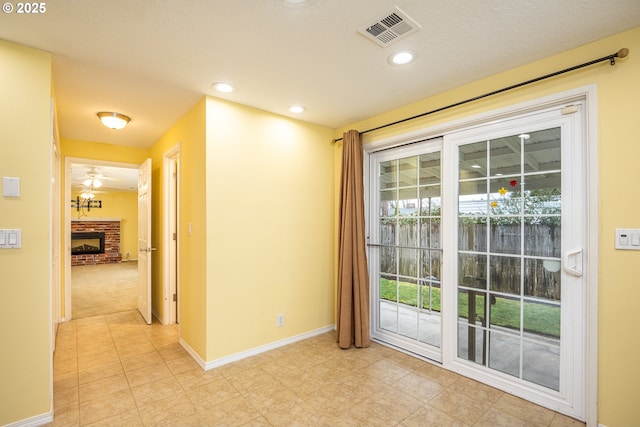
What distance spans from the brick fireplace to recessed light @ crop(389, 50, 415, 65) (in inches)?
436

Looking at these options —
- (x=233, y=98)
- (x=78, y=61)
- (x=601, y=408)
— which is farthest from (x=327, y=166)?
(x=601, y=408)

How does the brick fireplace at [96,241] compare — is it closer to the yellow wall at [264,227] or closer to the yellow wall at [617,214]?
the yellow wall at [264,227]

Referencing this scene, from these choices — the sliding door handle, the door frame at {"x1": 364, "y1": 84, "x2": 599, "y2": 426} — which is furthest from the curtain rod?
the sliding door handle

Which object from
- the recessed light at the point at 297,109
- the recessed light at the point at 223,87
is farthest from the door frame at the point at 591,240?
the recessed light at the point at 223,87

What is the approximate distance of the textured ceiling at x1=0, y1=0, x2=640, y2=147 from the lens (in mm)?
1654

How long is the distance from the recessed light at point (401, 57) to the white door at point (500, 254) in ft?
2.90

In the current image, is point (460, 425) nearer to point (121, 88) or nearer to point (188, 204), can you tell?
point (188, 204)

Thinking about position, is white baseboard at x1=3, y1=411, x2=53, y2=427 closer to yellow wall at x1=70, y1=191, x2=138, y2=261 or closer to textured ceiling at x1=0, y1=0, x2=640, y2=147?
textured ceiling at x1=0, y1=0, x2=640, y2=147

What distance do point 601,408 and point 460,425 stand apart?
2.84 feet

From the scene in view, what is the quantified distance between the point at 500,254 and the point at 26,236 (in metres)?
3.40

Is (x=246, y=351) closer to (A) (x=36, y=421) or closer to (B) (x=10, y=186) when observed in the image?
(A) (x=36, y=421)

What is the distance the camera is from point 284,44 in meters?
1.98

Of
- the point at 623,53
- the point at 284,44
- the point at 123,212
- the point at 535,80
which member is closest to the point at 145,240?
the point at 284,44

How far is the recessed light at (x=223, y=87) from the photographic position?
2553 millimetres
